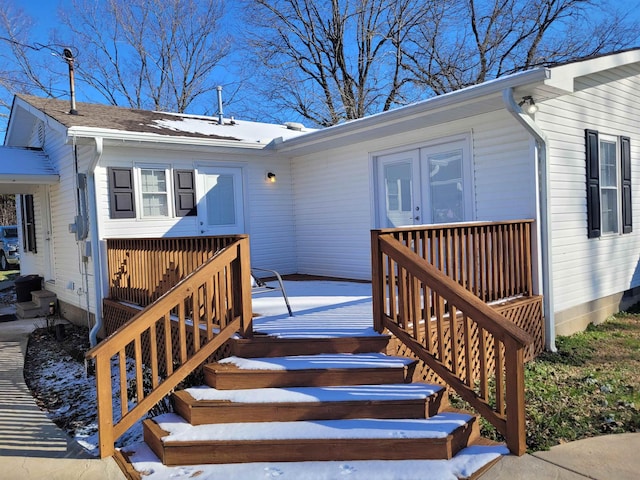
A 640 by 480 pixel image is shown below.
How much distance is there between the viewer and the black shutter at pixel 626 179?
7.07 meters

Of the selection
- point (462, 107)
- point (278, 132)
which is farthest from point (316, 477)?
point (278, 132)

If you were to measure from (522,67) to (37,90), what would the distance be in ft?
65.2

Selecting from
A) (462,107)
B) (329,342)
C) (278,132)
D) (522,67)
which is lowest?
(329,342)

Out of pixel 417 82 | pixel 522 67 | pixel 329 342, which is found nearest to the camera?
pixel 329 342

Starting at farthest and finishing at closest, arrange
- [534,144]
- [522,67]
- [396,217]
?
[522,67], [396,217], [534,144]

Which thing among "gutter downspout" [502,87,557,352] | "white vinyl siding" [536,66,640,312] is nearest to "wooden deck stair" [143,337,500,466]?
"gutter downspout" [502,87,557,352]

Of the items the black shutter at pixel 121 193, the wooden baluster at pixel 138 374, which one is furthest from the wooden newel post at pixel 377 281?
the black shutter at pixel 121 193

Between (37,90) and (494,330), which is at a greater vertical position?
(37,90)

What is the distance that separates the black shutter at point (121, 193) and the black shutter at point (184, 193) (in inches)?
28.6

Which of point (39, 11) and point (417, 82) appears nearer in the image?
point (417, 82)

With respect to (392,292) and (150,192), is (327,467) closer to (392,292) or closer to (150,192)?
(392,292)

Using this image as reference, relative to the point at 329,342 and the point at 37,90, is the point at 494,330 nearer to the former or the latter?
the point at 329,342

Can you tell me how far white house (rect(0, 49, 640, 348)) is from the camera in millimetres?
5680

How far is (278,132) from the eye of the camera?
10211 mm
